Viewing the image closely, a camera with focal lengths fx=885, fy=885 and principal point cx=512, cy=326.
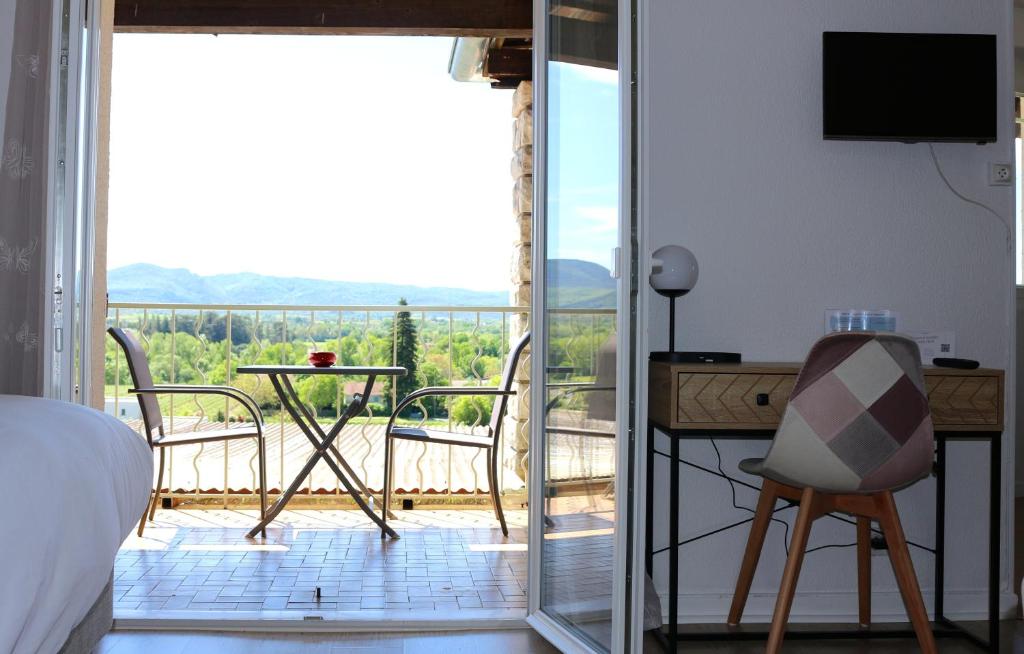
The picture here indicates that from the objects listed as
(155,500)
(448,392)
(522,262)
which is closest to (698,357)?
(448,392)

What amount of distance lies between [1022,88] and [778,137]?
278 centimetres

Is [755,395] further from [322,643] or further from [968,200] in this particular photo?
[322,643]

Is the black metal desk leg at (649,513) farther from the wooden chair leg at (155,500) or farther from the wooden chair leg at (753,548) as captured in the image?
the wooden chair leg at (155,500)

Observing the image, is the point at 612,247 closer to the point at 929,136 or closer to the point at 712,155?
the point at 712,155

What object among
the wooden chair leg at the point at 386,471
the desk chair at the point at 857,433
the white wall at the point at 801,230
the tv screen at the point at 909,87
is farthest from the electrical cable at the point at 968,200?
the wooden chair leg at the point at 386,471

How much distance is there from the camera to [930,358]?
9.99ft

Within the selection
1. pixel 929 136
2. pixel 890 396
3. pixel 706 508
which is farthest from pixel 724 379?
pixel 929 136

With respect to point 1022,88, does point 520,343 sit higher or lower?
lower

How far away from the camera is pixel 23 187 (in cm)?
250

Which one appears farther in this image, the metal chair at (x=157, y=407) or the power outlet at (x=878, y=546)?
the metal chair at (x=157, y=407)

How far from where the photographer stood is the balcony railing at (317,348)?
15.7 feet

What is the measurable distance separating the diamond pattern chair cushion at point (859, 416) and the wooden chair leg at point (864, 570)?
0.46 meters

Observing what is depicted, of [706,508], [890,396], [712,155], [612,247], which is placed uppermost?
[712,155]

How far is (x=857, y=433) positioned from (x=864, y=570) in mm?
776
